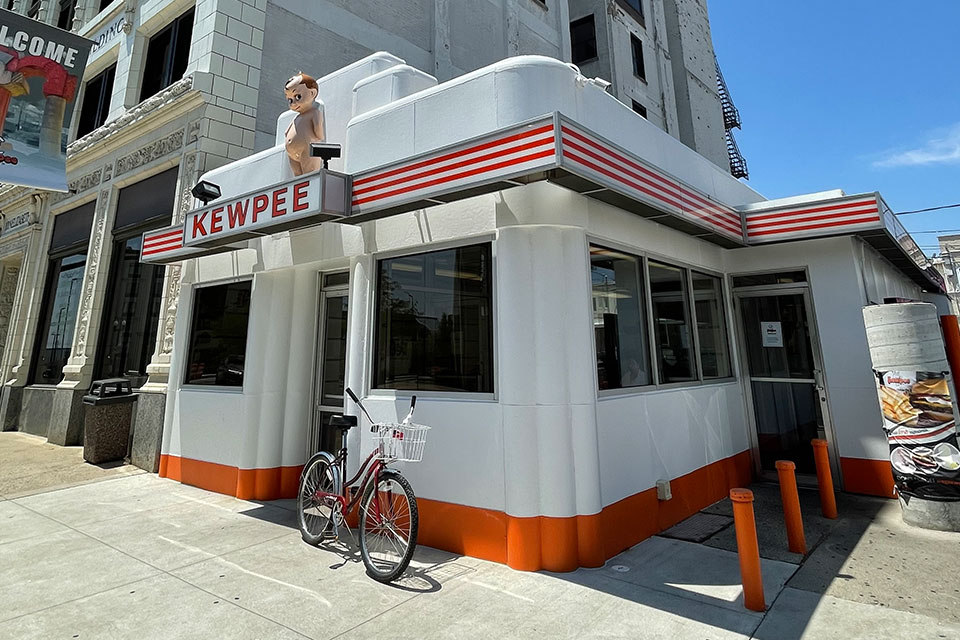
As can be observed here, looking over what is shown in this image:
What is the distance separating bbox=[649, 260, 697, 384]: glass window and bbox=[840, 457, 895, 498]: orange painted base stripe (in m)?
2.50

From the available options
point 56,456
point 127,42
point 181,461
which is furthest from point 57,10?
point 181,461

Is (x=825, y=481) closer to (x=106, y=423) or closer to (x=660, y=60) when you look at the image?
(x=106, y=423)

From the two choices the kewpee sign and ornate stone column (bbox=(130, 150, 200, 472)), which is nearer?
the kewpee sign

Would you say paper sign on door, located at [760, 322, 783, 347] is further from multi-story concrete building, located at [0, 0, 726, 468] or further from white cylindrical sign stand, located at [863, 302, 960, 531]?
multi-story concrete building, located at [0, 0, 726, 468]

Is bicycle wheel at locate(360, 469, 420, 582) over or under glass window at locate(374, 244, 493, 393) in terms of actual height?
under

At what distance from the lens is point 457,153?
4.22 m

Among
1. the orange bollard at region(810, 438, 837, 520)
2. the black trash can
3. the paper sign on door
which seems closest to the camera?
the orange bollard at region(810, 438, 837, 520)

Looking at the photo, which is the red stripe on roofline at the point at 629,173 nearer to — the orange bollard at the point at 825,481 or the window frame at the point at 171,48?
the orange bollard at the point at 825,481

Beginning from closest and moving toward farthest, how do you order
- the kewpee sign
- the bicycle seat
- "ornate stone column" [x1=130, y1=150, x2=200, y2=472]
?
the kewpee sign, the bicycle seat, "ornate stone column" [x1=130, y1=150, x2=200, y2=472]

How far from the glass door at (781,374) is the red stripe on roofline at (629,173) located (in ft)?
10.5

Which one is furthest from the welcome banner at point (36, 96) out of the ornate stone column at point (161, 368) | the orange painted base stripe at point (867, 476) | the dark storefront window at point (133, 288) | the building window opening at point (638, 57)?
the building window opening at point (638, 57)

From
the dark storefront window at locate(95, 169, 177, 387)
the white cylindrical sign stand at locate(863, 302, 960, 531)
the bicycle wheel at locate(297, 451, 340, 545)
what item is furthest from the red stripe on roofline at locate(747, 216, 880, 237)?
the dark storefront window at locate(95, 169, 177, 387)

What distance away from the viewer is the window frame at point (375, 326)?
4.67m

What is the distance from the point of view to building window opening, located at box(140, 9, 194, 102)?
10.9 m
